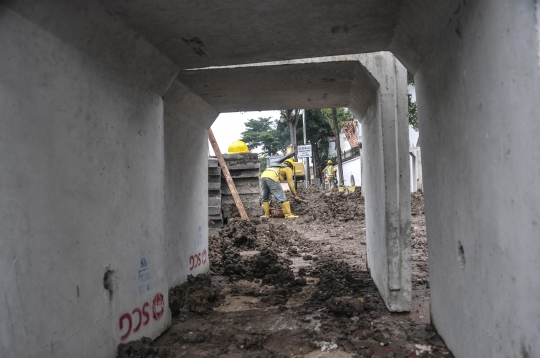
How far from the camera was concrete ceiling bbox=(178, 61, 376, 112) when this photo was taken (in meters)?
4.76

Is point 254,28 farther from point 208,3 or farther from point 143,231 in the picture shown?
point 143,231

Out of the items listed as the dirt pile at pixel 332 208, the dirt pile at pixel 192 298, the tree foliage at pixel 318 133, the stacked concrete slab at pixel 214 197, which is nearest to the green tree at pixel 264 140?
the tree foliage at pixel 318 133

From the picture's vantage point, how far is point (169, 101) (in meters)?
5.15

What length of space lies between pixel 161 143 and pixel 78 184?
4.83ft

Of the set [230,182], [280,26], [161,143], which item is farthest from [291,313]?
[230,182]

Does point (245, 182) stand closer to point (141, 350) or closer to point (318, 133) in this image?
point (141, 350)

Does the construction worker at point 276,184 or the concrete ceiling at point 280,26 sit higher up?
the concrete ceiling at point 280,26

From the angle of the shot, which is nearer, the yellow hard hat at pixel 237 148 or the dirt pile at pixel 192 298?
the dirt pile at pixel 192 298

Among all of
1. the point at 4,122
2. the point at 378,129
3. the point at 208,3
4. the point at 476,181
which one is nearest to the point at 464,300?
the point at 476,181

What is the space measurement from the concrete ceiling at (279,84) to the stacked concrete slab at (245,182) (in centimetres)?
512

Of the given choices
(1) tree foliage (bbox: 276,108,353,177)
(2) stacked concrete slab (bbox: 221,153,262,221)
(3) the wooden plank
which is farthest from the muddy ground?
(1) tree foliage (bbox: 276,108,353,177)

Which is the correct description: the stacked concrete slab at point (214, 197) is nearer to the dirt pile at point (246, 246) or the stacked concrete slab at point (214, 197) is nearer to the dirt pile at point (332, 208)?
the dirt pile at point (246, 246)

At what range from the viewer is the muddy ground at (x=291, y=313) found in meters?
3.59

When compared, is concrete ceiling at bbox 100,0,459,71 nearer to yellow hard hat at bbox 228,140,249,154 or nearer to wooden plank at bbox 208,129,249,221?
wooden plank at bbox 208,129,249,221
